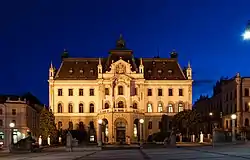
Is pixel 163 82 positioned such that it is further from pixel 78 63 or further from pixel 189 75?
pixel 78 63

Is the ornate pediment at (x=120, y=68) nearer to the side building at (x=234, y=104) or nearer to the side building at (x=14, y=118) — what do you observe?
the side building at (x=234, y=104)

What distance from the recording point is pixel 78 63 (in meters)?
122

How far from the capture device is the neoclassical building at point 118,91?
11425 centimetres

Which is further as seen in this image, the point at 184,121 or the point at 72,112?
the point at 72,112

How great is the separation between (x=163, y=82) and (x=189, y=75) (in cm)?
667

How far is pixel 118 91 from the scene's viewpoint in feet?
376

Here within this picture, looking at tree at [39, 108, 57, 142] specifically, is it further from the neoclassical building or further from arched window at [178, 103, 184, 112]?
arched window at [178, 103, 184, 112]

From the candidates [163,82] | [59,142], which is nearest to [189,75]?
[163,82]

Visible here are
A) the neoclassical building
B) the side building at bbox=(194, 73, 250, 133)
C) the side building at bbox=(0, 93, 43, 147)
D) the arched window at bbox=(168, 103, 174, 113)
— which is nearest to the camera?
A: the side building at bbox=(194, 73, 250, 133)

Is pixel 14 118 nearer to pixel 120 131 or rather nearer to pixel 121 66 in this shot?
pixel 120 131

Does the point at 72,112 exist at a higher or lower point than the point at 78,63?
lower

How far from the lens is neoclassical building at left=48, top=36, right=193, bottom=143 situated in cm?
11425

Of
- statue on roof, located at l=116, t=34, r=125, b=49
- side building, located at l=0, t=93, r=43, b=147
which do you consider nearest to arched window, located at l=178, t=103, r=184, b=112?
statue on roof, located at l=116, t=34, r=125, b=49

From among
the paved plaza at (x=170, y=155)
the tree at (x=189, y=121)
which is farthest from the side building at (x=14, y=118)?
the paved plaza at (x=170, y=155)
